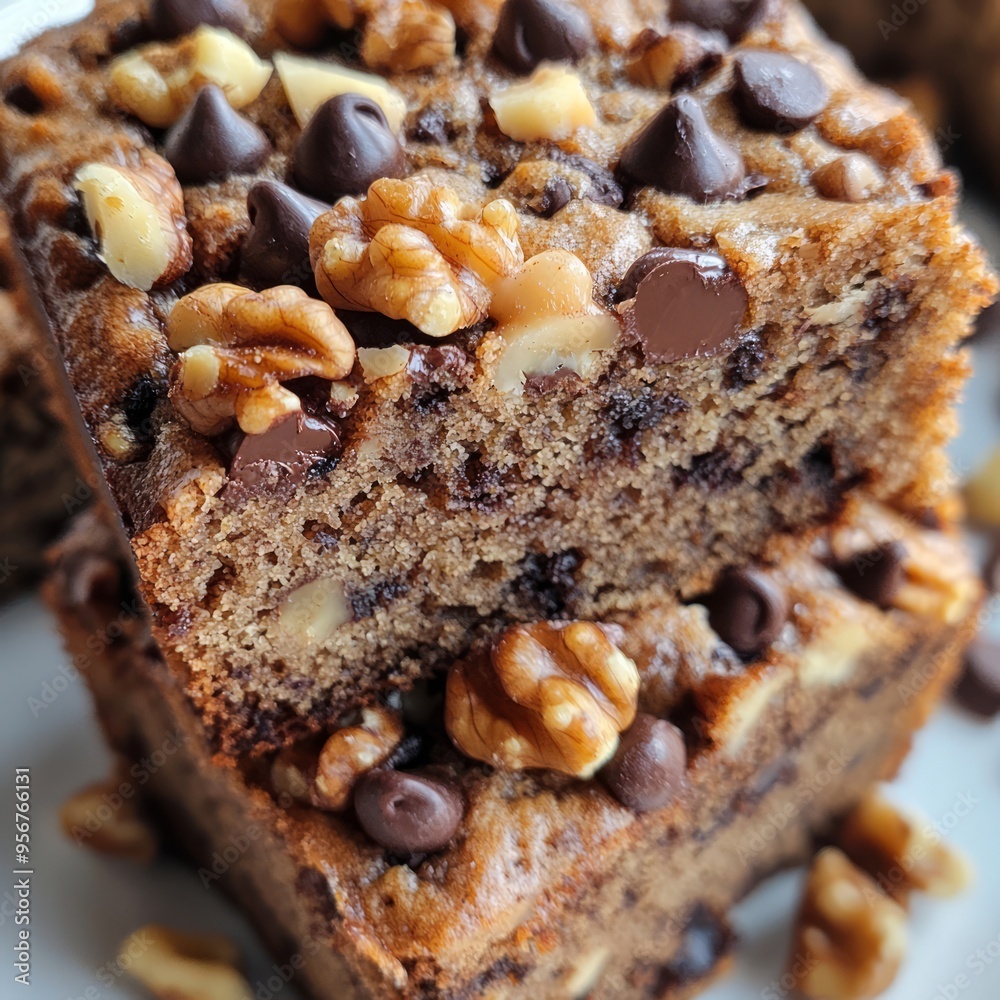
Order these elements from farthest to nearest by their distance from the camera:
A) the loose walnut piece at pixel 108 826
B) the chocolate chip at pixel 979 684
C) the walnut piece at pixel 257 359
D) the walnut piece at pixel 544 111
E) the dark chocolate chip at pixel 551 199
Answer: the chocolate chip at pixel 979 684 → the loose walnut piece at pixel 108 826 → the walnut piece at pixel 544 111 → the dark chocolate chip at pixel 551 199 → the walnut piece at pixel 257 359

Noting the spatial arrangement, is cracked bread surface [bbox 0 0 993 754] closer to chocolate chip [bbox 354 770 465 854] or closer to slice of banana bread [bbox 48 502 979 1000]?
slice of banana bread [bbox 48 502 979 1000]

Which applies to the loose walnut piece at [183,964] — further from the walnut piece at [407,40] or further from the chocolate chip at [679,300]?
the walnut piece at [407,40]

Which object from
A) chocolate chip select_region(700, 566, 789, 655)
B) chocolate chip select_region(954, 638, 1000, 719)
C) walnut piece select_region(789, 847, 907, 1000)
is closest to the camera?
chocolate chip select_region(700, 566, 789, 655)

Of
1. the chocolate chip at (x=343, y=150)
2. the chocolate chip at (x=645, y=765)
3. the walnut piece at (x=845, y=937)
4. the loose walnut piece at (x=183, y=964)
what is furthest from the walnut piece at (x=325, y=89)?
the walnut piece at (x=845, y=937)

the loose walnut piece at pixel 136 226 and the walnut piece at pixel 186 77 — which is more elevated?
the walnut piece at pixel 186 77

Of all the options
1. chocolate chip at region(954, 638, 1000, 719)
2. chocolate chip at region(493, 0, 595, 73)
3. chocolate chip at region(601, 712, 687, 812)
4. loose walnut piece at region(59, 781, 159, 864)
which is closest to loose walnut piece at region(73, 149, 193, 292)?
chocolate chip at region(493, 0, 595, 73)

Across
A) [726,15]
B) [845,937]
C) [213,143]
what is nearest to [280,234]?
[213,143]
